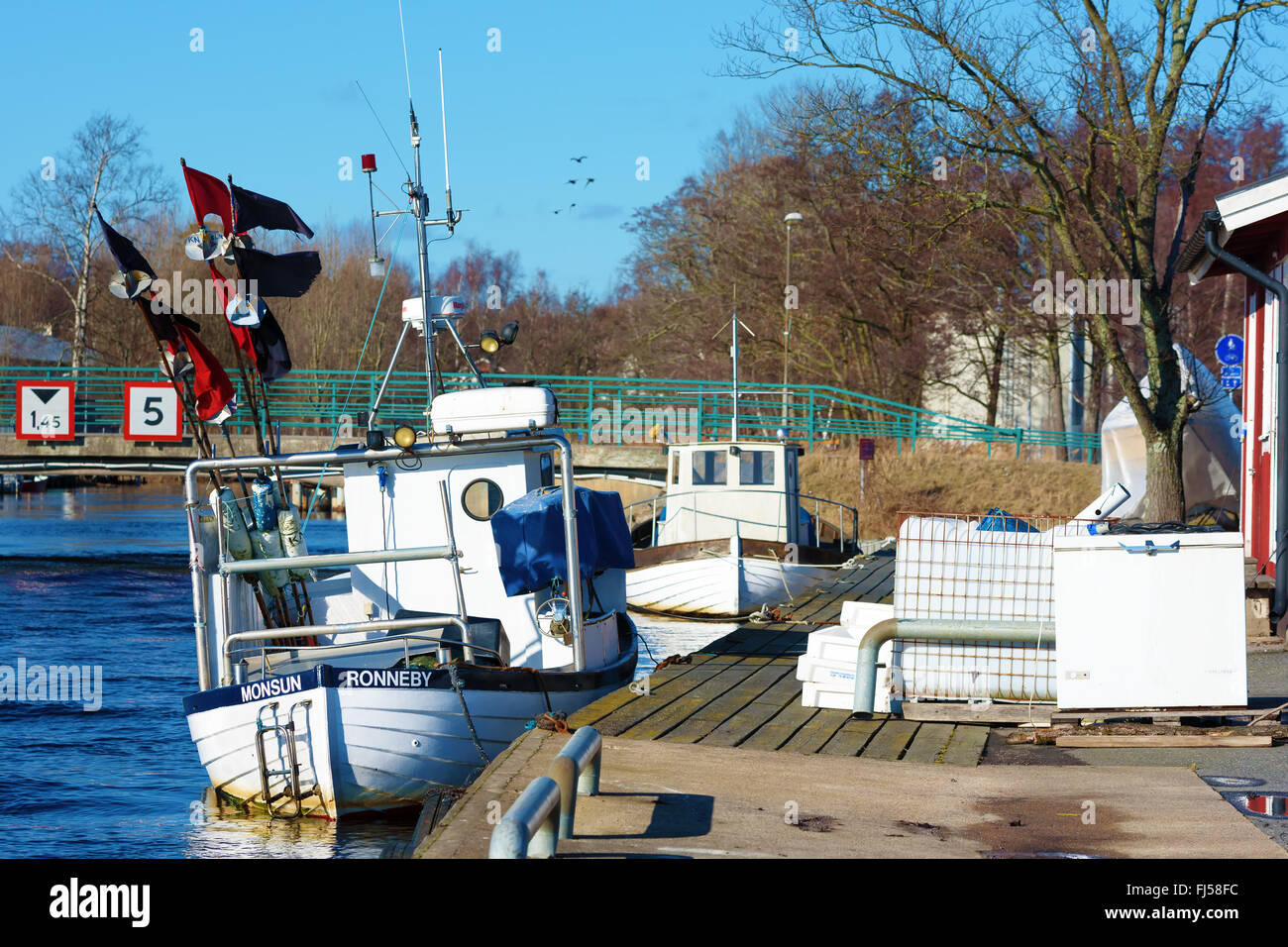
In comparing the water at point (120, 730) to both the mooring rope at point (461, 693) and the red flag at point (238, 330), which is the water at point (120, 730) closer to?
the mooring rope at point (461, 693)

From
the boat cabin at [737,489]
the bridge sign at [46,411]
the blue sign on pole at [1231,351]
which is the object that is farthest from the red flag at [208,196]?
the bridge sign at [46,411]

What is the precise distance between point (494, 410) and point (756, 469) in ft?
38.1

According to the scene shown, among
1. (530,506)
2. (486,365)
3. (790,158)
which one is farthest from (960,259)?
(530,506)

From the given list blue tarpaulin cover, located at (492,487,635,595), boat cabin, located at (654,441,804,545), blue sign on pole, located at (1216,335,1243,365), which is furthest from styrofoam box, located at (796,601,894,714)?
boat cabin, located at (654,441,804,545)

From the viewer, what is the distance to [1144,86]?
1802 centimetres

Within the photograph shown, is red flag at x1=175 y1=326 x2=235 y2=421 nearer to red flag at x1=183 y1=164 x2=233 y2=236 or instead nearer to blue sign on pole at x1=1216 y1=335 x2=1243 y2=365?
red flag at x1=183 y1=164 x2=233 y2=236

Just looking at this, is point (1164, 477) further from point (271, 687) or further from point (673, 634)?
point (271, 687)

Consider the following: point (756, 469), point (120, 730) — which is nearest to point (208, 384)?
point (120, 730)

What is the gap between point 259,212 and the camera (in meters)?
10.4

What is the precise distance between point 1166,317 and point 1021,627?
10820 millimetres

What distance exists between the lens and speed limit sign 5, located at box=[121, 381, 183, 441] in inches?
1244

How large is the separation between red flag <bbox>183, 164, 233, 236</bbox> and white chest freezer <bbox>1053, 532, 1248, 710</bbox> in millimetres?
6631

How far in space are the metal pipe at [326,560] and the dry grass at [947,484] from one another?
22106 mm
